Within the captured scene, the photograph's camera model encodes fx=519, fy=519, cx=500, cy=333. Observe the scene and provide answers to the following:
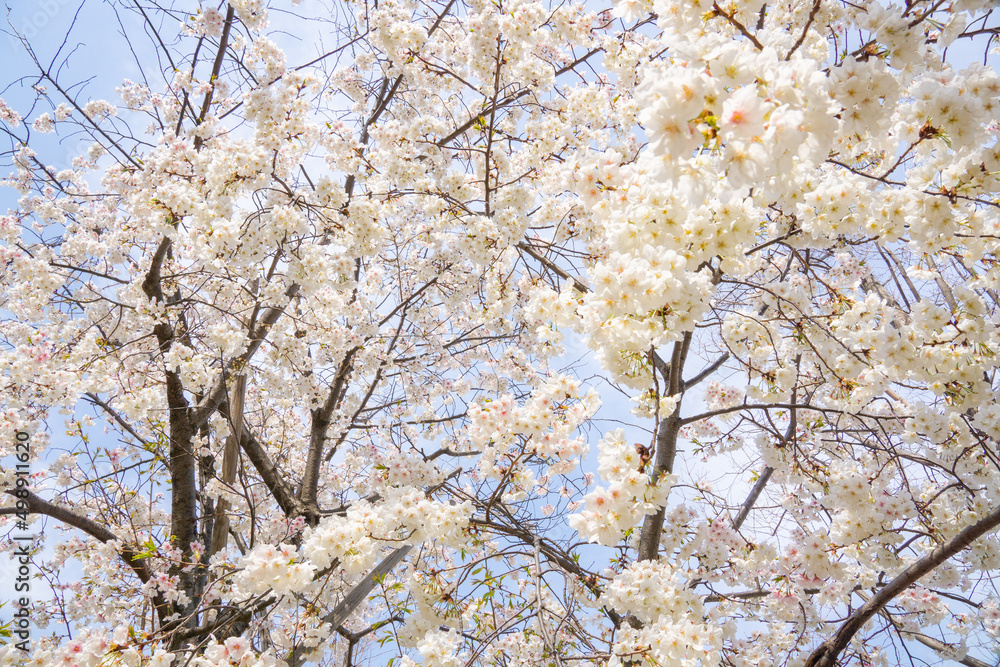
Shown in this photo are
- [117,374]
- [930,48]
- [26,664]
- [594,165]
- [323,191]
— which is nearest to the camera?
[930,48]

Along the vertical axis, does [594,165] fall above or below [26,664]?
above

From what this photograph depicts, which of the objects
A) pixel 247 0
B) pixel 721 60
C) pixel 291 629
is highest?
→ pixel 247 0

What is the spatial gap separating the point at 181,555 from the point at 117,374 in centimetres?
166

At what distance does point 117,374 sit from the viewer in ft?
14.9

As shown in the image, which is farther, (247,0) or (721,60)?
(247,0)

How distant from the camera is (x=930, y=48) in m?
1.89

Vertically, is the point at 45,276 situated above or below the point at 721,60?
above

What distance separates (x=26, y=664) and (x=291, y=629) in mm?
1472

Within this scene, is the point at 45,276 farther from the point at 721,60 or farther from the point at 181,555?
the point at 721,60

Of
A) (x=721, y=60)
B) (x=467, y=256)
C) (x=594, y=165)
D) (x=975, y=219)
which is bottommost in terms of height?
(x=721, y=60)

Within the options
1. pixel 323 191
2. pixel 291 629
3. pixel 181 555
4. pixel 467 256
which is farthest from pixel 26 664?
pixel 467 256

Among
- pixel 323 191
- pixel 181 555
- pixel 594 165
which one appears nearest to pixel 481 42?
pixel 323 191

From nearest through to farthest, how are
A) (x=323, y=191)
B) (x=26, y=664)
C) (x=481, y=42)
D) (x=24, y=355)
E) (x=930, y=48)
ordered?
1. (x=930, y=48)
2. (x=26, y=664)
3. (x=323, y=191)
4. (x=481, y=42)
5. (x=24, y=355)

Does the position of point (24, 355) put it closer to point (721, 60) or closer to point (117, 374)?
point (117, 374)
